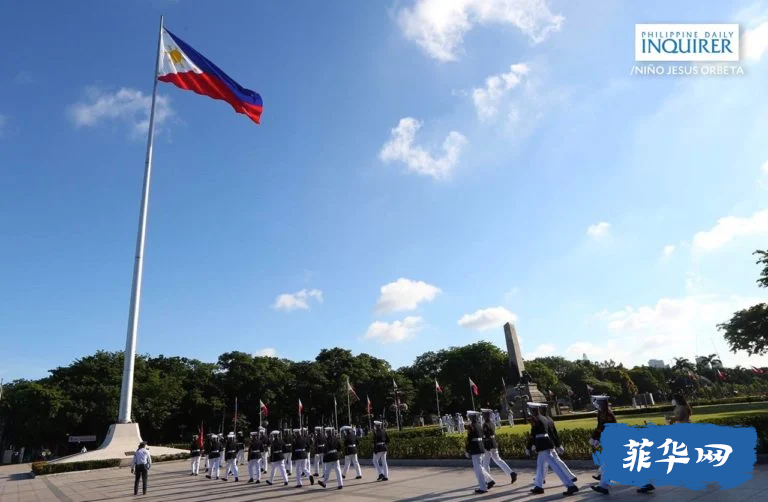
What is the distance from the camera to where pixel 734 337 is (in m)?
39.9

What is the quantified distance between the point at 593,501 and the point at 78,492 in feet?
63.9

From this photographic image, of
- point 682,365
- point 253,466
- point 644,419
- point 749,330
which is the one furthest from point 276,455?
point 682,365

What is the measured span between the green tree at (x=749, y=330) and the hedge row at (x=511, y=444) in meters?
28.6

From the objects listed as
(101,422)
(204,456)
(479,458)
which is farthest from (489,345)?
(479,458)

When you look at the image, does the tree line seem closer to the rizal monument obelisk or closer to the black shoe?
the rizal monument obelisk

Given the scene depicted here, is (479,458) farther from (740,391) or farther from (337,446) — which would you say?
(740,391)

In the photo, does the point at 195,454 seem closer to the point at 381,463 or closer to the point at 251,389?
the point at 381,463

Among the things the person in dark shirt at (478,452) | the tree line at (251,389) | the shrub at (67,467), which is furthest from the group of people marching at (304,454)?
Result: the tree line at (251,389)

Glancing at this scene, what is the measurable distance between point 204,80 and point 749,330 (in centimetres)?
4464

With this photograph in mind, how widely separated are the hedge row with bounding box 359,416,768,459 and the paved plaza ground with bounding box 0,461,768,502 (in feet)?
2.95

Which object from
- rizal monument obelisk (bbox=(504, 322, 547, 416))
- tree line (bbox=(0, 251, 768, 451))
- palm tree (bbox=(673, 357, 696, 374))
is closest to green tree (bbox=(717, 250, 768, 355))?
tree line (bbox=(0, 251, 768, 451))

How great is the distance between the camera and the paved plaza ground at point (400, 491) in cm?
841

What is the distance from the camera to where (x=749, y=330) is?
127 ft

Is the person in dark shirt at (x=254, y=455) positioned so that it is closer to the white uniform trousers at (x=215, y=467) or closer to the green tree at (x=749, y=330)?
the white uniform trousers at (x=215, y=467)
